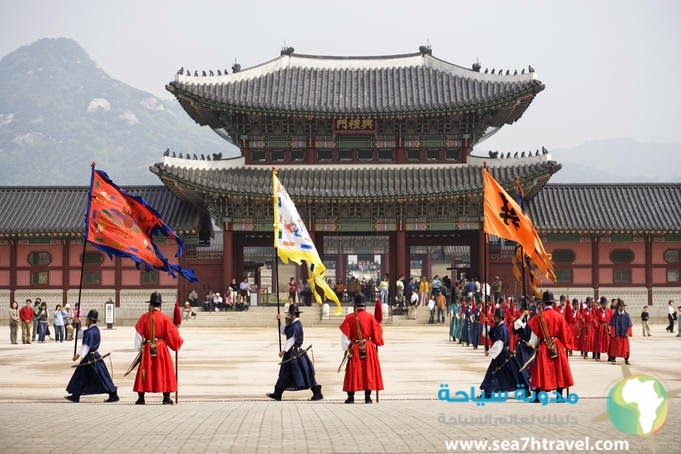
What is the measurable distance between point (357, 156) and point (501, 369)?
29986 millimetres

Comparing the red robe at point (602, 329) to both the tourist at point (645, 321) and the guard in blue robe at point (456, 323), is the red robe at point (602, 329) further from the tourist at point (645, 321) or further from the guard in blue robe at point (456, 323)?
the tourist at point (645, 321)

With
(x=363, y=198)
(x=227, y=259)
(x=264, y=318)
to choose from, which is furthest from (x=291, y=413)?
(x=227, y=259)

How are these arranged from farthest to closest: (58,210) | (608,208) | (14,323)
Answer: (58,210) < (608,208) < (14,323)

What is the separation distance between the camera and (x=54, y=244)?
44.8 meters

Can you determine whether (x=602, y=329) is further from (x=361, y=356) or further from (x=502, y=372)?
(x=361, y=356)

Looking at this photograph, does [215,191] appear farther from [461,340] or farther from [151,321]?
[151,321]

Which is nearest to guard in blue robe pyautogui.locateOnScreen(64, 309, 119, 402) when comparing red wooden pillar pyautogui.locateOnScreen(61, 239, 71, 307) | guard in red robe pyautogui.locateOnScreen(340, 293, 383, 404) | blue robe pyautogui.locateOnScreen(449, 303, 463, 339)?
guard in red robe pyautogui.locateOnScreen(340, 293, 383, 404)

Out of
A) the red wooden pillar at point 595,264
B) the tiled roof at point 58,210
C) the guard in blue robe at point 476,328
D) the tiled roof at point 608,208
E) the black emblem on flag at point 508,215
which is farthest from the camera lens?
the red wooden pillar at point 595,264

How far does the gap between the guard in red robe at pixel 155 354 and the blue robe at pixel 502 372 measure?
5.27 meters

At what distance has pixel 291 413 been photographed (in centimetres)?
1422

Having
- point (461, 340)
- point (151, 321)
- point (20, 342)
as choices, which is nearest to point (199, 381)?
point (151, 321)

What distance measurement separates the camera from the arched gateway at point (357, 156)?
43562mm

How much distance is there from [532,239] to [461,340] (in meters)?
10.9

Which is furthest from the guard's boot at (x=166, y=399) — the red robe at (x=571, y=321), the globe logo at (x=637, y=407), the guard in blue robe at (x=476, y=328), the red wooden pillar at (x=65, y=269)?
the red wooden pillar at (x=65, y=269)
